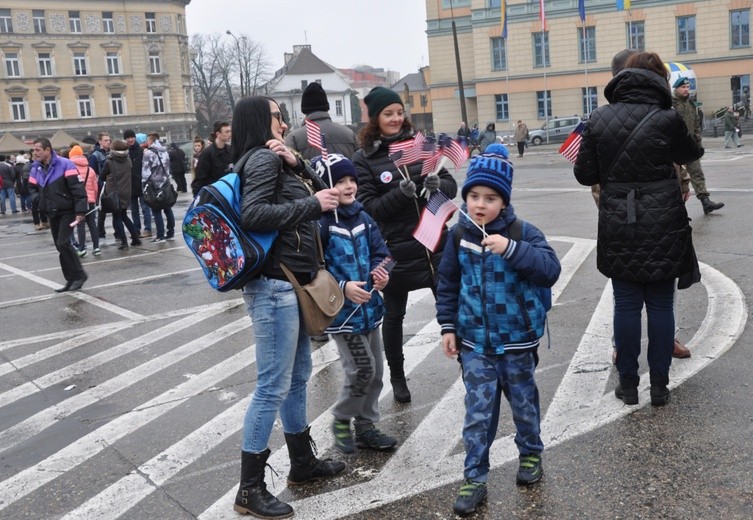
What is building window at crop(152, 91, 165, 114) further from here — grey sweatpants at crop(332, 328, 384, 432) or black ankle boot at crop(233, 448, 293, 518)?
black ankle boot at crop(233, 448, 293, 518)

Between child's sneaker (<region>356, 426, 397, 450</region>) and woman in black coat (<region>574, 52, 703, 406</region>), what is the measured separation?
1.41 metres

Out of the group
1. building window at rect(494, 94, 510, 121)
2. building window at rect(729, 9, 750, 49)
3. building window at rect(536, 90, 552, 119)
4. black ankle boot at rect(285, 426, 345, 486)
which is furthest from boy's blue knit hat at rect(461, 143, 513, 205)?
building window at rect(494, 94, 510, 121)

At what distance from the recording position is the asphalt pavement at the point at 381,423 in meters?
3.89

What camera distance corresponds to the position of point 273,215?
3691 mm

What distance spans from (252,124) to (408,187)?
1.19 metres

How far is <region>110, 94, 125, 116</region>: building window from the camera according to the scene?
261 feet

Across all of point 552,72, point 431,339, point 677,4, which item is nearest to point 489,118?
point 552,72

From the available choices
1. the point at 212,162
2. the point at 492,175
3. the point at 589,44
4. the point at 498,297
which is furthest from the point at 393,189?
the point at 589,44

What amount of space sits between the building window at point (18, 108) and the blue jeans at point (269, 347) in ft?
265

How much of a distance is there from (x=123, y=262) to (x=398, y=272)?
27.3ft

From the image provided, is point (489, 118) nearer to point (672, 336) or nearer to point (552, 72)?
point (552, 72)

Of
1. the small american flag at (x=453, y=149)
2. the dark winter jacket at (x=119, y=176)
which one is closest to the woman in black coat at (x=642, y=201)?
the small american flag at (x=453, y=149)

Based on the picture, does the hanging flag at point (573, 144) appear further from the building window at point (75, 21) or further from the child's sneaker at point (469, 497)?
the building window at point (75, 21)

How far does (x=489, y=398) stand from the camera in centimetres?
384
